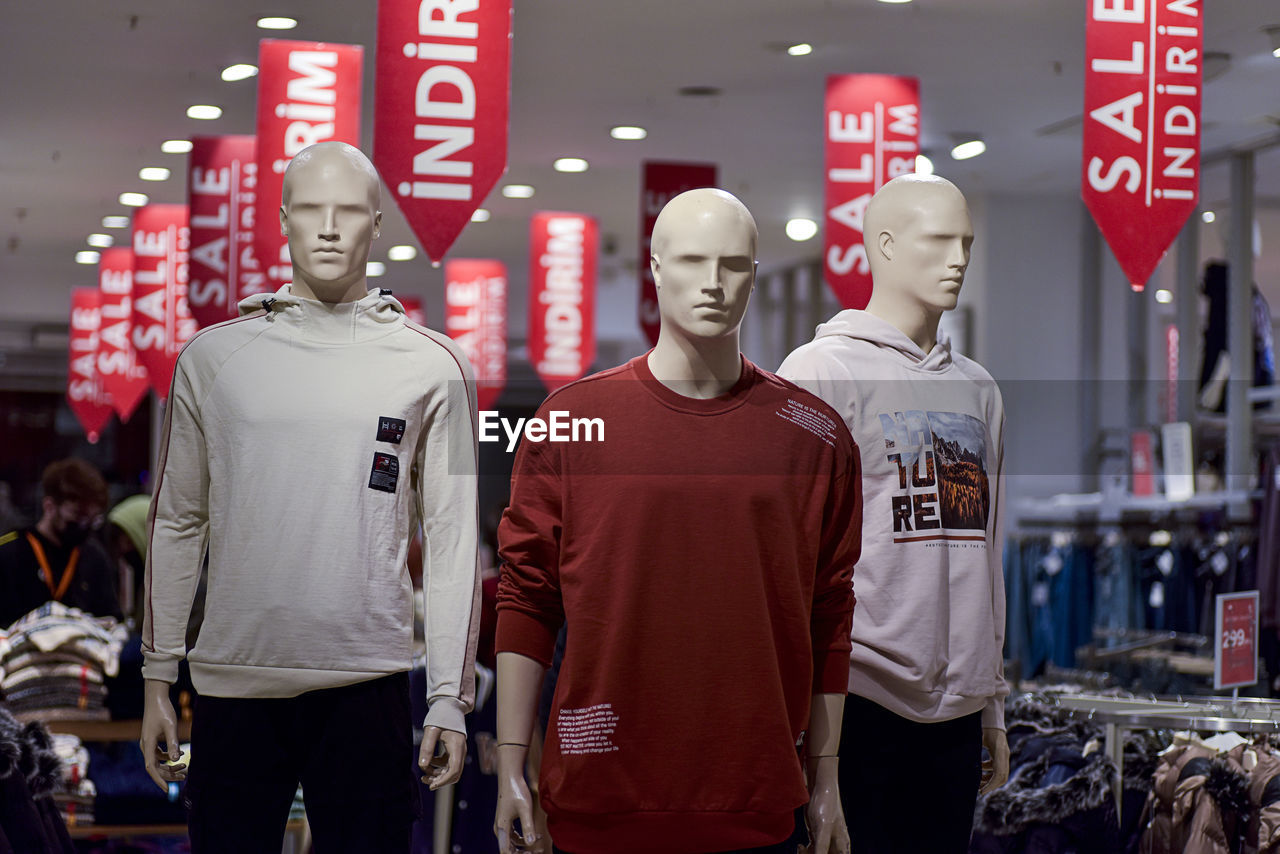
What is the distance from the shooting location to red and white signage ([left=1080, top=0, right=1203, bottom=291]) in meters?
4.51

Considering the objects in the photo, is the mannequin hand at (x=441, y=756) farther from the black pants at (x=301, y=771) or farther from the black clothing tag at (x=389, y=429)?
the black clothing tag at (x=389, y=429)

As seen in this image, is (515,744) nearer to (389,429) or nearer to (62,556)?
(389,429)

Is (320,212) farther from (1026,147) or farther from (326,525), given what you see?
(1026,147)

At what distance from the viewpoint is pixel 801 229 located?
1248 cm

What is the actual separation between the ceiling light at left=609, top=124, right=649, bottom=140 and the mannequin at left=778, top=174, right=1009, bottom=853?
6644 millimetres

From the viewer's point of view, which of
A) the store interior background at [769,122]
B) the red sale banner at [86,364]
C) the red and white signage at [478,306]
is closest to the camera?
the store interior background at [769,122]

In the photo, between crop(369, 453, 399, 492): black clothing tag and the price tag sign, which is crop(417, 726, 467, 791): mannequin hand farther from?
the price tag sign

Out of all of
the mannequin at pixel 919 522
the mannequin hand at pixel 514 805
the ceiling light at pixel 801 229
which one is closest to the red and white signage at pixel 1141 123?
the mannequin at pixel 919 522

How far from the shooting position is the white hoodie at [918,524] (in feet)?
8.28

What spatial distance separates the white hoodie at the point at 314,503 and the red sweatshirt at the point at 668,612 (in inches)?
12.6

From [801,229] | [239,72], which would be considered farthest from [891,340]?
[801,229]

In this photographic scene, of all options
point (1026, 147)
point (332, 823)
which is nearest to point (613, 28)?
point (1026, 147)

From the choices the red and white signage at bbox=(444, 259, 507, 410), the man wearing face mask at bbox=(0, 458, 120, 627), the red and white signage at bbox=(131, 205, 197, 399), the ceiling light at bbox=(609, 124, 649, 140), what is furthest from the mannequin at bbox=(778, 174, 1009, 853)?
the red and white signage at bbox=(444, 259, 507, 410)

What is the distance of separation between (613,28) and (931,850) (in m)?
5.41
